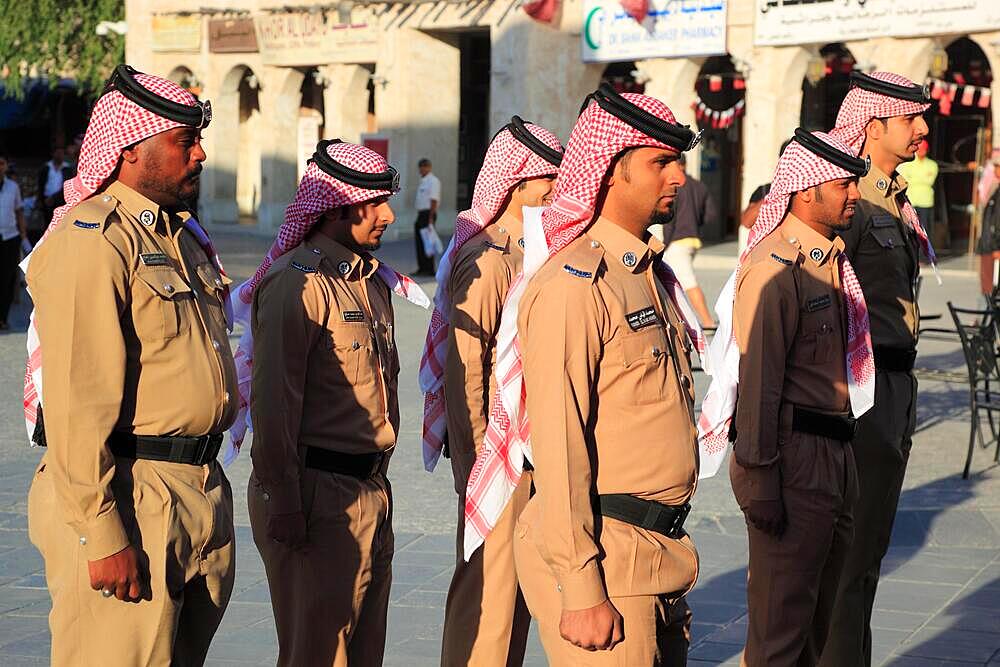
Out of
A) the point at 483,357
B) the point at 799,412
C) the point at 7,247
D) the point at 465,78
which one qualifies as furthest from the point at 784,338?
the point at 465,78

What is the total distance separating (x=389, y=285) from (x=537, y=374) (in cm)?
149

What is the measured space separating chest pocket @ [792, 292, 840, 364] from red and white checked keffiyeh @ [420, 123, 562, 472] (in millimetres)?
1287

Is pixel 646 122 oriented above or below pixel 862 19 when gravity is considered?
above

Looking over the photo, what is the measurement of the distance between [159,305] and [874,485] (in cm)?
274

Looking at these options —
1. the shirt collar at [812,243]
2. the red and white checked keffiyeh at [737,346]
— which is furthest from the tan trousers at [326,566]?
the shirt collar at [812,243]

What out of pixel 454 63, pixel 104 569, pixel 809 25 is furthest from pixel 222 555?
pixel 454 63

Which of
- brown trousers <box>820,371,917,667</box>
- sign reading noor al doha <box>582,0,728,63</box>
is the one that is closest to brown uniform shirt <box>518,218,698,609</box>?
brown trousers <box>820,371,917,667</box>

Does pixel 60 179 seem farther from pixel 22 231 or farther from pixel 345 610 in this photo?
pixel 345 610

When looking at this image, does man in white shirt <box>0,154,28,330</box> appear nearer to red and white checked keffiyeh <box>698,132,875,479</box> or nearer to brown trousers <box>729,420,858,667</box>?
red and white checked keffiyeh <box>698,132,875,479</box>

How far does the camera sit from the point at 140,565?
3812 mm

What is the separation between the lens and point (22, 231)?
16531 mm

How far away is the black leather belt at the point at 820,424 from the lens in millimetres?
4805

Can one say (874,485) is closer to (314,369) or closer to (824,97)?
(314,369)

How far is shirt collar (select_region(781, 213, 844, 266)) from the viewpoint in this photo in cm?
492
